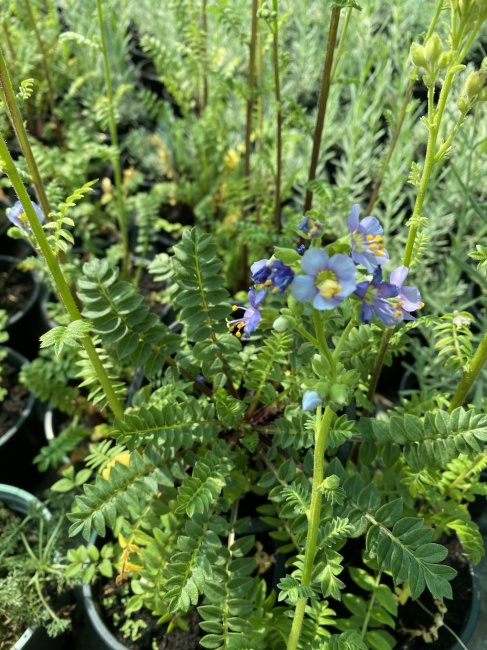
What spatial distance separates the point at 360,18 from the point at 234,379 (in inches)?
64.4

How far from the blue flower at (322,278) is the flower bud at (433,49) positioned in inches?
15.4

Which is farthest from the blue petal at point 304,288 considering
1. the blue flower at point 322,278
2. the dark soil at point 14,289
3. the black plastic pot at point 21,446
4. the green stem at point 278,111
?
the dark soil at point 14,289

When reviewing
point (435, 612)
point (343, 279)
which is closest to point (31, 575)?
point (435, 612)

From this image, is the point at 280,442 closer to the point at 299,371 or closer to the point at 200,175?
the point at 299,371

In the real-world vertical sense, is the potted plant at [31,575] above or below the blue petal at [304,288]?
below

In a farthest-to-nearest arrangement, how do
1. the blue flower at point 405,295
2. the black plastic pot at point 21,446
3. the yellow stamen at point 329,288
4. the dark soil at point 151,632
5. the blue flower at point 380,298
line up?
the black plastic pot at point 21,446, the dark soil at point 151,632, the blue flower at point 405,295, the blue flower at point 380,298, the yellow stamen at point 329,288

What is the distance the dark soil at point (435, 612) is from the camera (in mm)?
1398

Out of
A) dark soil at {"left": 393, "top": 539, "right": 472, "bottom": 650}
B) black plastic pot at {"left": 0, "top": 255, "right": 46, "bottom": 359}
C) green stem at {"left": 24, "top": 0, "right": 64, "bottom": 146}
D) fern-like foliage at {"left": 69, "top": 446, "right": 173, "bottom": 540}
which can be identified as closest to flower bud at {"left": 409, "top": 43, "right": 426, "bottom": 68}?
fern-like foliage at {"left": 69, "top": 446, "right": 173, "bottom": 540}

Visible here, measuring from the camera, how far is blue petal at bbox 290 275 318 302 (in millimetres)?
865

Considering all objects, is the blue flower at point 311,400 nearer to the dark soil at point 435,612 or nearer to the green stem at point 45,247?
the green stem at point 45,247

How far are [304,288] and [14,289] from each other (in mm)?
1883

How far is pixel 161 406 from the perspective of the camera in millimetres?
1367

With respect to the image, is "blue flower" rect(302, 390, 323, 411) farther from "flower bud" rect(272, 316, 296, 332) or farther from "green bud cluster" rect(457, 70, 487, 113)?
"green bud cluster" rect(457, 70, 487, 113)

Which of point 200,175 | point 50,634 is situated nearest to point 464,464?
point 50,634
